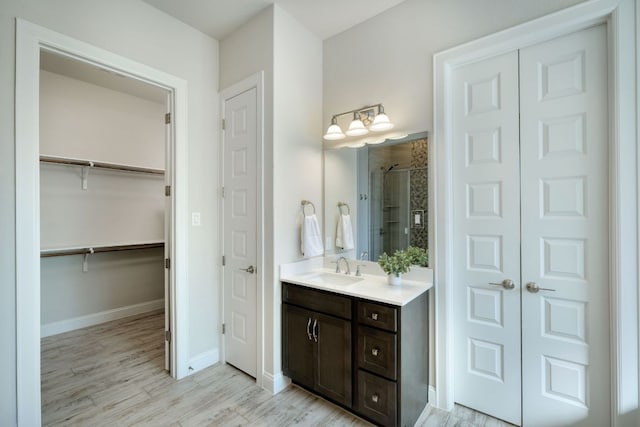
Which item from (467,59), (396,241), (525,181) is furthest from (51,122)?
(525,181)

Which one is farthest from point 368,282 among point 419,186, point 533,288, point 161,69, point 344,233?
point 161,69

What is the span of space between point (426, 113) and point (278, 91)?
1.11m

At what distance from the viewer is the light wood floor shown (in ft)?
6.29

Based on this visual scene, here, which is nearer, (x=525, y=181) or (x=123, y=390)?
(x=525, y=181)

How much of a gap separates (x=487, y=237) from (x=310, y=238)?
1269 mm

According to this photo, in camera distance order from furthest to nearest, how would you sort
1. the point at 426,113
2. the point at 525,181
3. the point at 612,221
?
the point at 426,113 → the point at 525,181 → the point at 612,221

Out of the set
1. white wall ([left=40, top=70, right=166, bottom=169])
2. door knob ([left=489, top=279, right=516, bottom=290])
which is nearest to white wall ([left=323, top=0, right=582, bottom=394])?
door knob ([left=489, top=279, right=516, bottom=290])

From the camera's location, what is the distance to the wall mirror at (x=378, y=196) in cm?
215

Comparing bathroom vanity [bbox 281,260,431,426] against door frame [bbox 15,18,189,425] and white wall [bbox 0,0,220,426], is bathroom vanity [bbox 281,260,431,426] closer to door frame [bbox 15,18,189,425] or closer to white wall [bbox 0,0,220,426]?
white wall [bbox 0,0,220,426]

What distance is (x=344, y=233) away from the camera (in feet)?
8.41

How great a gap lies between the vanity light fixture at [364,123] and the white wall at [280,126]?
0.28m

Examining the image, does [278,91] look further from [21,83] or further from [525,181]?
[525,181]

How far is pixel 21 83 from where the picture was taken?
167 cm

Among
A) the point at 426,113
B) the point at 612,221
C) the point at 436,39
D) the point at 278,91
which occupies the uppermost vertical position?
the point at 436,39
